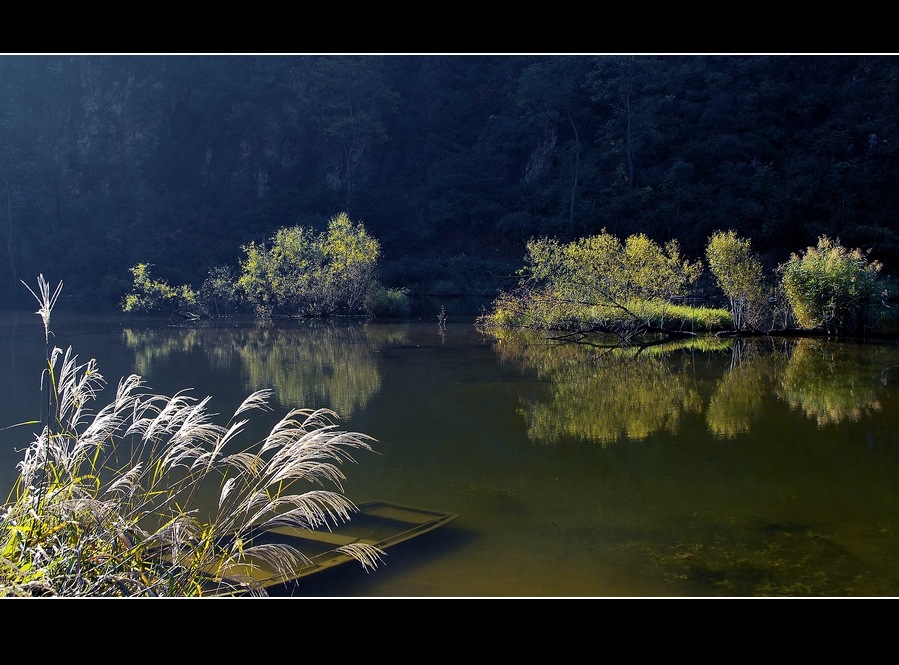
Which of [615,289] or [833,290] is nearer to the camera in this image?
[833,290]

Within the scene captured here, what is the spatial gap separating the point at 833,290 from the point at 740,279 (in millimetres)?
1944

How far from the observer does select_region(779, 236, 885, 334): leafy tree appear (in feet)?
61.6

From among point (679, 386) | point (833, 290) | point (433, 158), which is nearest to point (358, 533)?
point (679, 386)

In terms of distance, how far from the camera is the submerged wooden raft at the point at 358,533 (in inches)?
221

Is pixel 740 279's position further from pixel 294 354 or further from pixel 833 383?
pixel 294 354

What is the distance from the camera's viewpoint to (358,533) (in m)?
6.28

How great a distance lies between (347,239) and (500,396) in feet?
58.2

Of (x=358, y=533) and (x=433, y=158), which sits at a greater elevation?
(x=433, y=158)

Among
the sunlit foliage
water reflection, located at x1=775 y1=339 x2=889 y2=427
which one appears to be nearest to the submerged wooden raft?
water reflection, located at x1=775 y1=339 x2=889 y2=427

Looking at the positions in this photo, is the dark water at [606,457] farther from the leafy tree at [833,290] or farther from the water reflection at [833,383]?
the leafy tree at [833,290]
